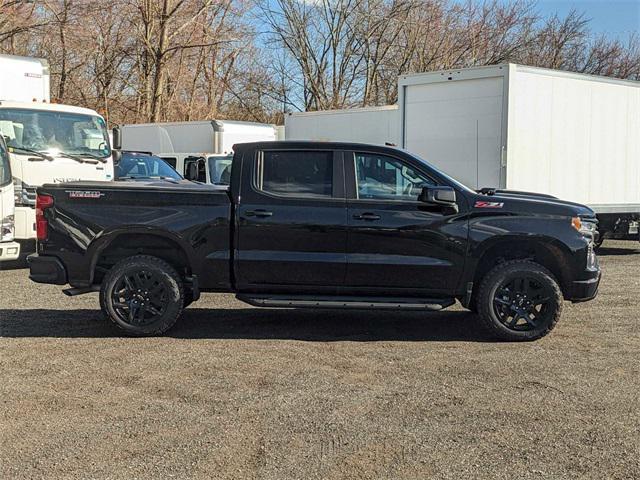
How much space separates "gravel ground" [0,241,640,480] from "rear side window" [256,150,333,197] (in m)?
1.42

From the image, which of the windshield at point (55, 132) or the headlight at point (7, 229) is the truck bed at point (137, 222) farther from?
the windshield at point (55, 132)

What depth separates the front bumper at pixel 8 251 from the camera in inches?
372

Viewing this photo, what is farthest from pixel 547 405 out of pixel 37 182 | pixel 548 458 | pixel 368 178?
pixel 37 182

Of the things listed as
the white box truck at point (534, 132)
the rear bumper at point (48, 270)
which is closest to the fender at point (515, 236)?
the rear bumper at point (48, 270)

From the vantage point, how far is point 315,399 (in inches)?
193

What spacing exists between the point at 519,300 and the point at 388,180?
1.66 metres

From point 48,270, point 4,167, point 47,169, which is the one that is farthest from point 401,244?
point 47,169

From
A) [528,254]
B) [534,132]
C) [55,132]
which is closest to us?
[528,254]

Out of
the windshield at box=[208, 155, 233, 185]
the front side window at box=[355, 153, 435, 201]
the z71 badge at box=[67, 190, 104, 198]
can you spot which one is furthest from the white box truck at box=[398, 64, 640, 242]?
the z71 badge at box=[67, 190, 104, 198]

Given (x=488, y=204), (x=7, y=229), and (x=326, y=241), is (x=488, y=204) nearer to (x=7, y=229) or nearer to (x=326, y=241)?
(x=326, y=241)

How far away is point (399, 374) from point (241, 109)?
30201mm

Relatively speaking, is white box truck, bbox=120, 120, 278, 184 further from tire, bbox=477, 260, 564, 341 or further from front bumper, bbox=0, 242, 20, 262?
tire, bbox=477, 260, 564, 341

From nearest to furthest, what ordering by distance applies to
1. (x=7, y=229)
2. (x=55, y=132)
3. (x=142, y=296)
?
(x=142, y=296) → (x=7, y=229) → (x=55, y=132)

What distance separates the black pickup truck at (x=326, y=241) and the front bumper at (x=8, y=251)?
324 centimetres
